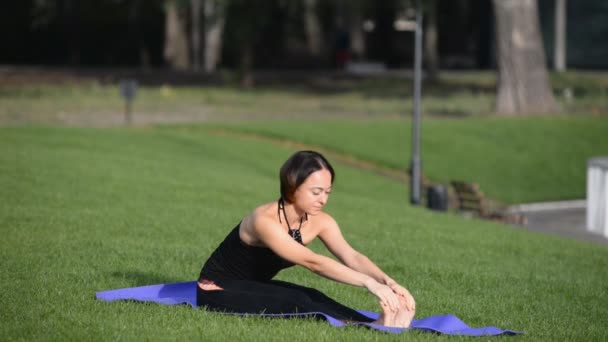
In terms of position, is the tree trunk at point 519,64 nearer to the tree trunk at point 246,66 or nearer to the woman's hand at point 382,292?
the tree trunk at point 246,66

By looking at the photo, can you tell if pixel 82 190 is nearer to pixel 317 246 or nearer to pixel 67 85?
pixel 317 246

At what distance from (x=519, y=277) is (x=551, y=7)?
48381 millimetres

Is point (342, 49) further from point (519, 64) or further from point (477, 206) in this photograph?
point (477, 206)

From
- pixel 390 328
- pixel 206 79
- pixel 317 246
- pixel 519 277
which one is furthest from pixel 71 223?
pixel 206 79

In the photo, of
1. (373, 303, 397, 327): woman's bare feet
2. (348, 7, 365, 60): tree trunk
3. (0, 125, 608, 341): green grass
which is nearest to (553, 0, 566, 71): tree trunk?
(348, 7, 365, 60): tree trunk

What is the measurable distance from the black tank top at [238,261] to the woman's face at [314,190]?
0.62m

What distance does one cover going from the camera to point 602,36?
2232 inches

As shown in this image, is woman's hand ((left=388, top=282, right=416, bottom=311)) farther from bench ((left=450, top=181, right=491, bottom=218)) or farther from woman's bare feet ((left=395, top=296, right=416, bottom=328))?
bench ((left=450, top=181, right=491, bottom=218))

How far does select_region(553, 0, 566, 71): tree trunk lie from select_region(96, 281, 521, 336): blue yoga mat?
50057 mm

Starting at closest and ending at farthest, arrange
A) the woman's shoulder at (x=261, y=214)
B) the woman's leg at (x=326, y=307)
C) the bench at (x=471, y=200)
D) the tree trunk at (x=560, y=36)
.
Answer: the woman's shoulder at (x=261, y=214)
the woman's leg at (x=326, y=307)
the bench at (x=471, y=200)
the tree trunk at (x=560, y=36)

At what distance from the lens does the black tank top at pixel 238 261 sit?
8297 mm

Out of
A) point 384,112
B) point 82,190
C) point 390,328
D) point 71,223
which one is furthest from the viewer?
point 384,112

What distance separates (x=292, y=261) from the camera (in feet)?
25.9

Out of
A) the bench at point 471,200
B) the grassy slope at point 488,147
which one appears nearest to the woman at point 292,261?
the bench at point 471,200
